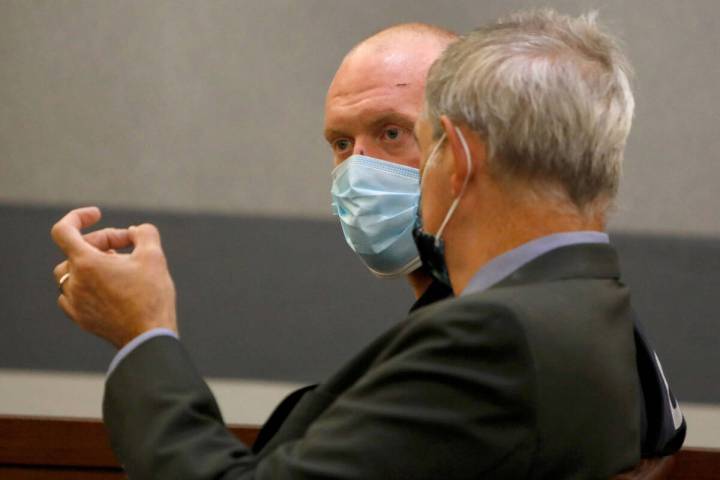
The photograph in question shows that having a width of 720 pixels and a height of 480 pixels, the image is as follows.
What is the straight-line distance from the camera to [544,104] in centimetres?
107

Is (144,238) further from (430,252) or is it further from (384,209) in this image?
(384,209)

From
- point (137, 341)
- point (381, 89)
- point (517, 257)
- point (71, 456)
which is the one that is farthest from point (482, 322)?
point (71, 456)

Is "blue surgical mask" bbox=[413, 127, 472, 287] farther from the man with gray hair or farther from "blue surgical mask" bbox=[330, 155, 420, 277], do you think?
"blue surgical mask" bbox=[330, 155, 420, 277]

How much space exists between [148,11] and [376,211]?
53.1 inches

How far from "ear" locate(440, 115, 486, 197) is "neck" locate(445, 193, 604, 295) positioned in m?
0.04

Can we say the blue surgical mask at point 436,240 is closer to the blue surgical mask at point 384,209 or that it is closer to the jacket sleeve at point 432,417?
the jacket sleeve at point 432,417

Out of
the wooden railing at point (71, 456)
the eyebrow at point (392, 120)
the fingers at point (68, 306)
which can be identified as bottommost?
the wooden railing at point (71, 456)

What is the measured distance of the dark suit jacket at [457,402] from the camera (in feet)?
3.17

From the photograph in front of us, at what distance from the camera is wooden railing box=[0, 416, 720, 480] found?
92.3 inches

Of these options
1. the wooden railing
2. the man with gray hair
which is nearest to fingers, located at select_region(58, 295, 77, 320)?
the man with gray hair

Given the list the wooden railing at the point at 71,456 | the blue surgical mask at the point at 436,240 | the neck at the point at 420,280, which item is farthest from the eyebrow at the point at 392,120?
the wooden railing at the point at 71,456

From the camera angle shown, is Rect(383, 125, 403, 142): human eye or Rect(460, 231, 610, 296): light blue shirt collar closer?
Rect(460, 231, 610, 296): light blue shirt collar

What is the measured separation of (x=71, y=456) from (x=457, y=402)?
5.25 ft

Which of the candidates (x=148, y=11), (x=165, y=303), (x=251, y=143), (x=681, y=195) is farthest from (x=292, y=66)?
(x=165, y=303)
